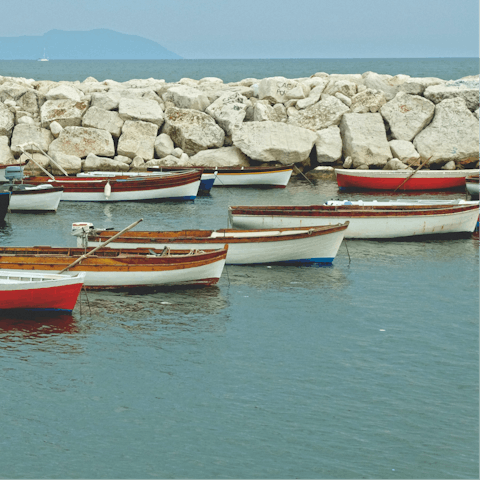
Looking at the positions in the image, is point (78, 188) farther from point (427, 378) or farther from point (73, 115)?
point (427, 378)

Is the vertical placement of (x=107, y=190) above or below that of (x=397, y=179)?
below

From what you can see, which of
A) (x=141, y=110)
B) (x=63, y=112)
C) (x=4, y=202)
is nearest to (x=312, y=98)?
(x=141, y=110)

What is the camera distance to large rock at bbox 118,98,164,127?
55.7 metres

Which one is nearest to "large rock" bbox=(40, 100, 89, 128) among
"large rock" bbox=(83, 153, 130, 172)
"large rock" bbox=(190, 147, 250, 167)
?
"large rock" bbox=(83, 153, 130, 172)

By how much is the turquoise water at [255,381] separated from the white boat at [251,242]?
772mm

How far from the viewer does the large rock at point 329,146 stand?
54.9 meters

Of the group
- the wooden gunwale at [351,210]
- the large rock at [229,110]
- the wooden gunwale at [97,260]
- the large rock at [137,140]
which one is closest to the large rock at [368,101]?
the large rock at [229,110]

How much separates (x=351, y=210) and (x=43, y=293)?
1650cm

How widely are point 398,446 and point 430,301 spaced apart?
10.5 m

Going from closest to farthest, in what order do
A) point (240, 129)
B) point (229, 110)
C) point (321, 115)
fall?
point (240, 129), point (229, 110), point (321, 115)

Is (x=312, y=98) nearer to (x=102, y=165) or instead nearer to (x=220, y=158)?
(x=220, y=158)

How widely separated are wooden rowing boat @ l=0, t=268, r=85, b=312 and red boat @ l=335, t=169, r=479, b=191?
27299mm

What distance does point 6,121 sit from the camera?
5616 centimetres

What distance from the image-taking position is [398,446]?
17000 mm
